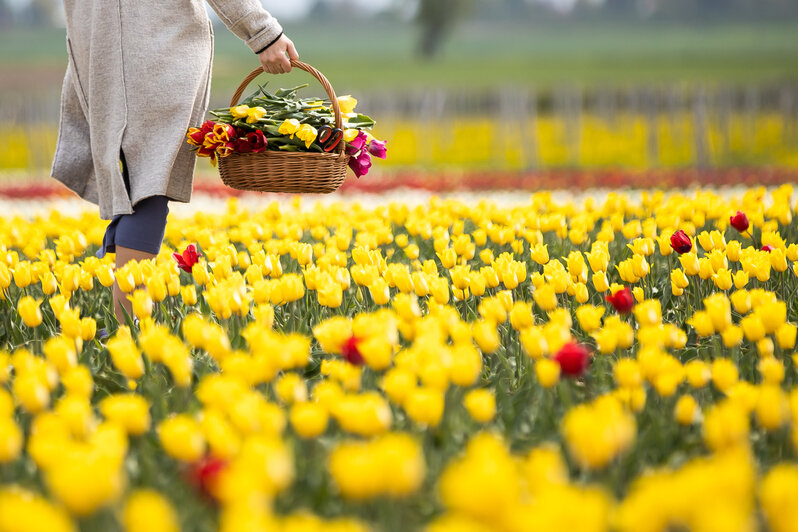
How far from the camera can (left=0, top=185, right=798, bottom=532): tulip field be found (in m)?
0.88

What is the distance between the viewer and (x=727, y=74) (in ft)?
87.5

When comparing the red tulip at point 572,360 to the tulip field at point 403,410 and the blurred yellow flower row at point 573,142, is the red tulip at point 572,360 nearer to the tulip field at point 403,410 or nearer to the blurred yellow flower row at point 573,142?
the tulip field at point 403,410

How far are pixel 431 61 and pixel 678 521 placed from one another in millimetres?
36121

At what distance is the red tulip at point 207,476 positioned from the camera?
103cm

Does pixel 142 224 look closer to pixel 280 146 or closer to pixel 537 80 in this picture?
pixel 280 146

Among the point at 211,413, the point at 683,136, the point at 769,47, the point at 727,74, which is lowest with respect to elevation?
the point at 211,413

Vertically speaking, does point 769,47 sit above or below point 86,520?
above

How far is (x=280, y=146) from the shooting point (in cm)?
254

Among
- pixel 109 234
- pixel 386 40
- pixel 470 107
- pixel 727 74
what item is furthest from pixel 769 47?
pixel 109 234

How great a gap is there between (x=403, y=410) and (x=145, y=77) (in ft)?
4.80

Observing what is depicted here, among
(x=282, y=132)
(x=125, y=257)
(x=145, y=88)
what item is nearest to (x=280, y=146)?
(x=282, y=132)

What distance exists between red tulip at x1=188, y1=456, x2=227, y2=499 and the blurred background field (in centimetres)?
1048

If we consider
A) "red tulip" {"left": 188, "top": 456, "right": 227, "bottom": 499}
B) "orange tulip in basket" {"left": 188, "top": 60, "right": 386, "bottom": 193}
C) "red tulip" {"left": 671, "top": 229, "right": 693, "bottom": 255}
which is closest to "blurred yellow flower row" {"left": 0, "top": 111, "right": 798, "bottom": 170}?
"red tulip" {"left": 671, "top": 229, "right": 693, "bottom": 255}

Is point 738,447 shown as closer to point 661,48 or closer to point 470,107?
A: point 470,107
